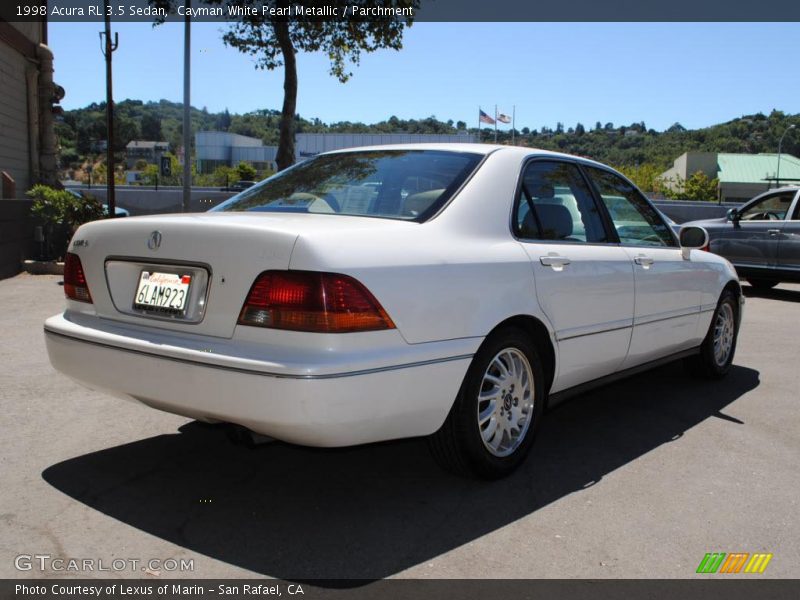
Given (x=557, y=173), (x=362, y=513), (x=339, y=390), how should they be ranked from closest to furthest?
(x=339, y=390) → (x=362, y=513) → (x=557, y=173)

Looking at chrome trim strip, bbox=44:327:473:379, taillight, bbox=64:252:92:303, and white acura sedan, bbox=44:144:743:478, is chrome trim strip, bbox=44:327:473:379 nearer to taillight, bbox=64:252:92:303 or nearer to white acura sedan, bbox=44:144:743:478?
white acura sedan, bbox=44:144:743:478

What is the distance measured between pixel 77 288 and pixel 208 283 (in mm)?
962

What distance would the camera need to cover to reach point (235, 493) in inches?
145

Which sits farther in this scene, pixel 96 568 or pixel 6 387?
pixel 6 387

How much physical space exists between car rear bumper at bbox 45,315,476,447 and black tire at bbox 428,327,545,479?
0.16m

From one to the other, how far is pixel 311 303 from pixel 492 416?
123 centimetres

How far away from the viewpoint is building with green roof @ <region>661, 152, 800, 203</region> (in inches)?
3784

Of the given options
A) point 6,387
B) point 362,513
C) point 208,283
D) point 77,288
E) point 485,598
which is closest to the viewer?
point 485,598

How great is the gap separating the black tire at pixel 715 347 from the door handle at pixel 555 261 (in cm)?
235

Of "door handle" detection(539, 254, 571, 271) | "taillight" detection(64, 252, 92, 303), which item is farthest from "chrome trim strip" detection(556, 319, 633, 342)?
"taillight" detection(64, 252, 92, 303)

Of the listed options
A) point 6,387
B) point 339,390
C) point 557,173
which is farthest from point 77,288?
point 557,173

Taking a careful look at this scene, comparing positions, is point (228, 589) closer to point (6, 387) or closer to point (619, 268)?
point (619, 268)

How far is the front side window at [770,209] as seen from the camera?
1254cm

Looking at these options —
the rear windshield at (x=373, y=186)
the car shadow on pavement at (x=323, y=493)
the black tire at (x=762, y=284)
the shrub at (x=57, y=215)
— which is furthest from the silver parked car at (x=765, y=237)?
the shrub at (x=57, y=215)
